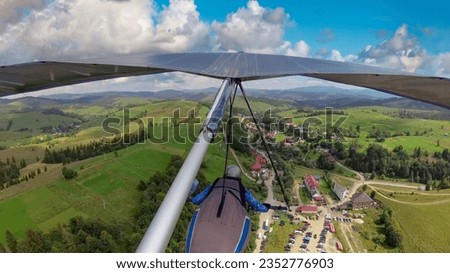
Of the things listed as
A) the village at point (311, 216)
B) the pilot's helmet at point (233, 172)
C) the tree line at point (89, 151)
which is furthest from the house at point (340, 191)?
the pilot's helmet at point (233, 172)

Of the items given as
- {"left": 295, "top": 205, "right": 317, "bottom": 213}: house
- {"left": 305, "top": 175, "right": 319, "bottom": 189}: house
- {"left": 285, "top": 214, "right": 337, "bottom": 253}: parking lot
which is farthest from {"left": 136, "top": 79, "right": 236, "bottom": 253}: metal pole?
{"left": 305, "top": 175, "right": 319, "bottom": 189}: house

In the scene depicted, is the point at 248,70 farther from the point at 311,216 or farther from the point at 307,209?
the point at 307,209

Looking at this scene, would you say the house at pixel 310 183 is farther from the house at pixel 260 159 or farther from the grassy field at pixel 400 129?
the grassy field at pixel 400 129

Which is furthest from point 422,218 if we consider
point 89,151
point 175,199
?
point 89,151

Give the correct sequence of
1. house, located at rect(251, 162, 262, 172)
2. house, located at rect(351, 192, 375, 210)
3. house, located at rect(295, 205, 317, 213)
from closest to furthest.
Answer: house, located at rect(295, 205, 317, 213), house, located at rect(351, 192, 375, 210), house, located at rect(251, 162, 262, 172)

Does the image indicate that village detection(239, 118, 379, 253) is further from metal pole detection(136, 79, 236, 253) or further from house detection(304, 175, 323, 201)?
metal pole detection(136, 79, 236, 253)
